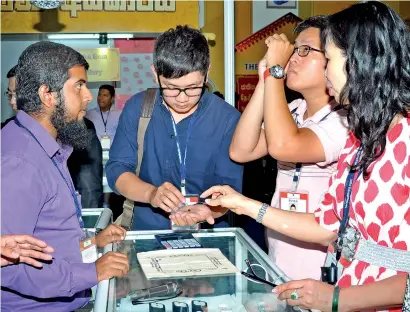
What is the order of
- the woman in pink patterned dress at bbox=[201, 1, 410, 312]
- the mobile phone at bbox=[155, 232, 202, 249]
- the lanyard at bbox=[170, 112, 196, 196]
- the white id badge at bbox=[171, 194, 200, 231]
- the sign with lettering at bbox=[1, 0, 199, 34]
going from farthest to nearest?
the sign with lettering at bbox=[1, 0, 199, 34] < the lanyard at bbox=[170, 112, 196, 196] < the white id badge at bbox=[171, 194, 200, 231] < the mobile phone at bbox=[155, 232, 202, 249] < the woman in pink patterned dress at bbox=[201, 1, 410, 312]

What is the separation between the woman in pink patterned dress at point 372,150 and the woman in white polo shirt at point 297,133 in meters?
0.46

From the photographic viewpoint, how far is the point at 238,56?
9.74 meters

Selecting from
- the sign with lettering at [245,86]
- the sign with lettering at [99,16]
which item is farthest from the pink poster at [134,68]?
the sign with lettering at [245,86]

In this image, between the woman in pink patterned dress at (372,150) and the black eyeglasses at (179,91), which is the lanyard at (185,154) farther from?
the woman in pink patterned dress at (372,150)

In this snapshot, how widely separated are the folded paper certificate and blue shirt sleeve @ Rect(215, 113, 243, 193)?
1.65 feet

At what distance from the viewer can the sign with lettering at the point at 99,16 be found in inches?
244

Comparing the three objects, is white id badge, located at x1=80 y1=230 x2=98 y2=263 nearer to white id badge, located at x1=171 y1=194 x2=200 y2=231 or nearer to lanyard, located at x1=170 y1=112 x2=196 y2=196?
white id badge, located at x1=171 y1=194 x2=200 y2=231

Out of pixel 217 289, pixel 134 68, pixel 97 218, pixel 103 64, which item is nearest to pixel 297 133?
pixel 217 289

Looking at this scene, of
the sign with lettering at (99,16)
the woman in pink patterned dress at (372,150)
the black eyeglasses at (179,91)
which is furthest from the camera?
the sign with lettering at (99,16)

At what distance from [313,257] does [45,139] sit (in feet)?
4.03

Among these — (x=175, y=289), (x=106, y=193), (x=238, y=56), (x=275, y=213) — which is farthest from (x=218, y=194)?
(x=238, y=56)

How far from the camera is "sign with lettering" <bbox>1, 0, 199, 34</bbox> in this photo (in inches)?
244

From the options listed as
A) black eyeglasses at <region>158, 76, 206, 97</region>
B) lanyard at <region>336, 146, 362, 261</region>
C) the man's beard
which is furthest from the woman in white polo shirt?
the man's beard

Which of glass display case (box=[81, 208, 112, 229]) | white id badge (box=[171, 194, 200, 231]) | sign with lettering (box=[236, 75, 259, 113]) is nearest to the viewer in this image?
white id badge (box=[171, 194, 200, 231])
